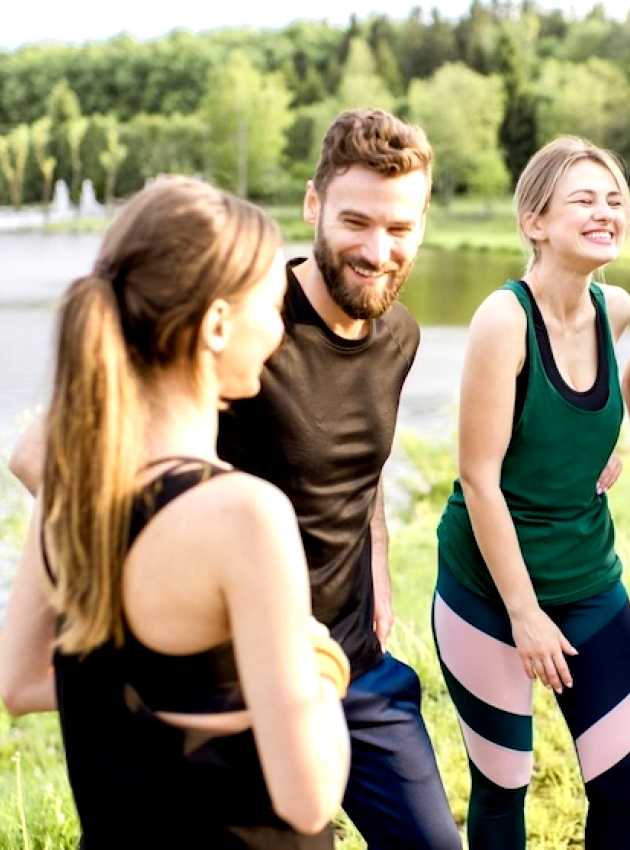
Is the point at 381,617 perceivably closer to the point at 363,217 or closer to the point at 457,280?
the point at 363,217

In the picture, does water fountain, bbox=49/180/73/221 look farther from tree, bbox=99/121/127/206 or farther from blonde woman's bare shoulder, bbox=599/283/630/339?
blonde woman's bare shoulder, bbox=599/283/630/339

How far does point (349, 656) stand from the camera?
2414 millimetres

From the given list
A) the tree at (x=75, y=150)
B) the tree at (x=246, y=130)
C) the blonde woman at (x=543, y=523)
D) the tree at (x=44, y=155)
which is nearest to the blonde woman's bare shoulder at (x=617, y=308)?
the blonde woman at (x=543, y=523)

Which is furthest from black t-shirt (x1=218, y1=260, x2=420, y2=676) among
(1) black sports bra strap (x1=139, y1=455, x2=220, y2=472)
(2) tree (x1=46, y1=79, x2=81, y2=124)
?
(2) tree (x1=46, y1=79, x2=81, y2=124)

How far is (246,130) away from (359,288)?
74.0 meters

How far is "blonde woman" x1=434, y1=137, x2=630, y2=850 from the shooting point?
252cm

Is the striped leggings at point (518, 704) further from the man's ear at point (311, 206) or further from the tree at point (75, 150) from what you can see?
the tree at point (75, 150)

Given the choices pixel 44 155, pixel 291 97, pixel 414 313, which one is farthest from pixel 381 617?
pixel 291 97

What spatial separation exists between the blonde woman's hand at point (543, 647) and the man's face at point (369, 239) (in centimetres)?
74

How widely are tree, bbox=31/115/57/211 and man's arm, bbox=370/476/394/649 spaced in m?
73.6

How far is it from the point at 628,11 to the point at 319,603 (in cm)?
9461

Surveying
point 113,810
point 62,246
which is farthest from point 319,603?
point 62,246

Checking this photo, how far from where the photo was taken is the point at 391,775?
7.79 feet

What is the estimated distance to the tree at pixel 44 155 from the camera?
74.0m
